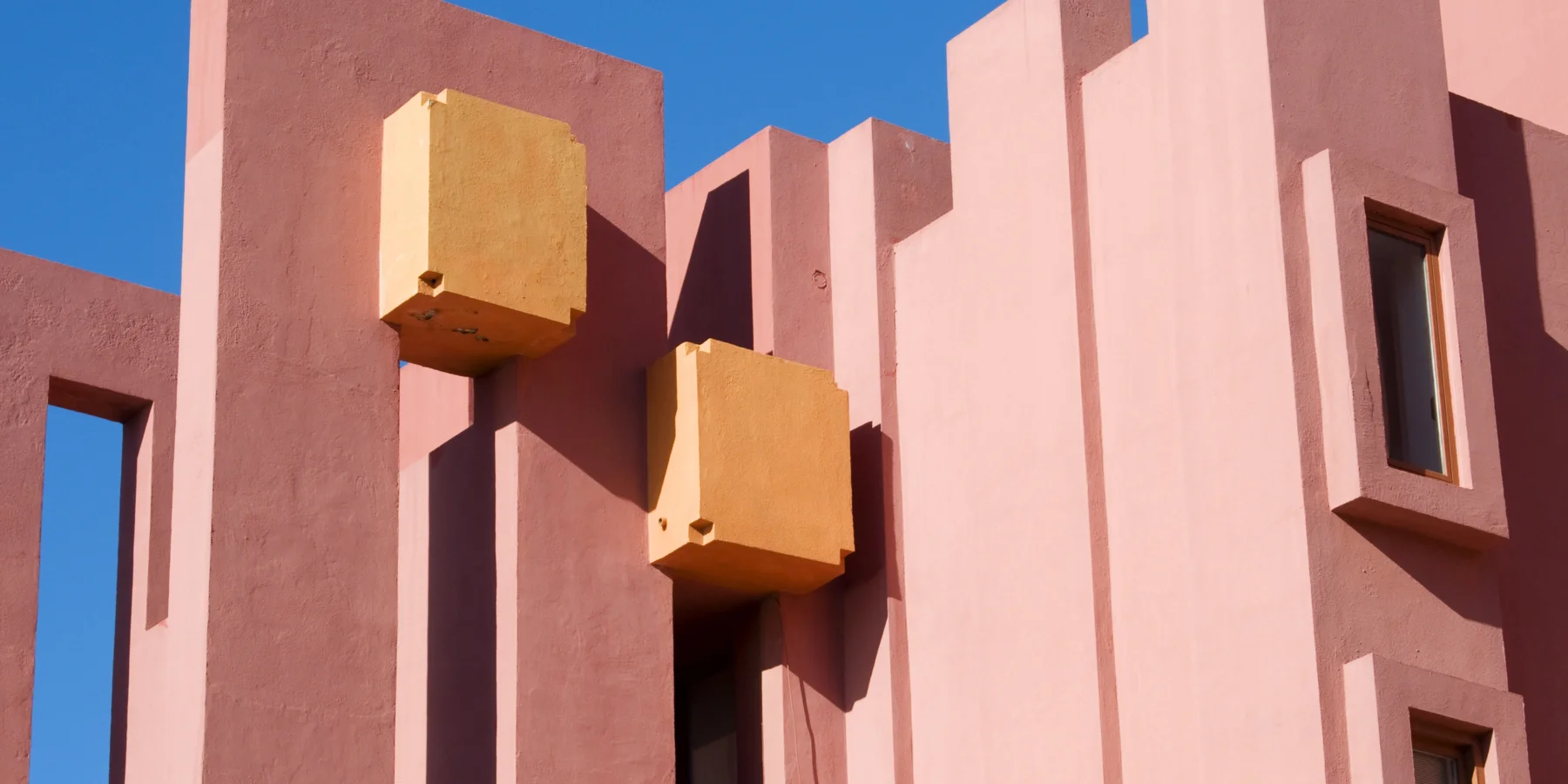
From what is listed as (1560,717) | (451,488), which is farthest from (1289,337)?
(451,488)

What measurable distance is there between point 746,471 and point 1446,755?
440 cm

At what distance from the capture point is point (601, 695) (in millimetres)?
13555

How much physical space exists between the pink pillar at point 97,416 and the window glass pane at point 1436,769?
830 cm

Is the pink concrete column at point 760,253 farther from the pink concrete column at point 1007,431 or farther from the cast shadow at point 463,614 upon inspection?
the cast shadow at point 463,614

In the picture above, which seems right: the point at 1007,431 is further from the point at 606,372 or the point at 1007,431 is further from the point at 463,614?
the point at 463,614

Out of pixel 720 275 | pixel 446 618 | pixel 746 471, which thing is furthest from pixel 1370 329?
pixel 446 618

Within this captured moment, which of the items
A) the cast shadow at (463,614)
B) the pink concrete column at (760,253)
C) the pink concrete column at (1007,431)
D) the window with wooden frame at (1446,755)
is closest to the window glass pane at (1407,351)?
the window with wooden frame at (1446,755)

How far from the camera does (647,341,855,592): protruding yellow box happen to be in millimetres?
13930

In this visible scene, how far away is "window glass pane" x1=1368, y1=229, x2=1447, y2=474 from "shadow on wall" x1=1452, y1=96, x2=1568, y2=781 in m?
0.85

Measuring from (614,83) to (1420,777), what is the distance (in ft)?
21.6

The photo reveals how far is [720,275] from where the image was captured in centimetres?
1617

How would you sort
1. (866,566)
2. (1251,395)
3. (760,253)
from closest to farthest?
(1251,395)
(866,566)
(760,253)

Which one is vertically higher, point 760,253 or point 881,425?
point 760,253

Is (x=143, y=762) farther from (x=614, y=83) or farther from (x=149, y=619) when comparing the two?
(x=614, y=83)
